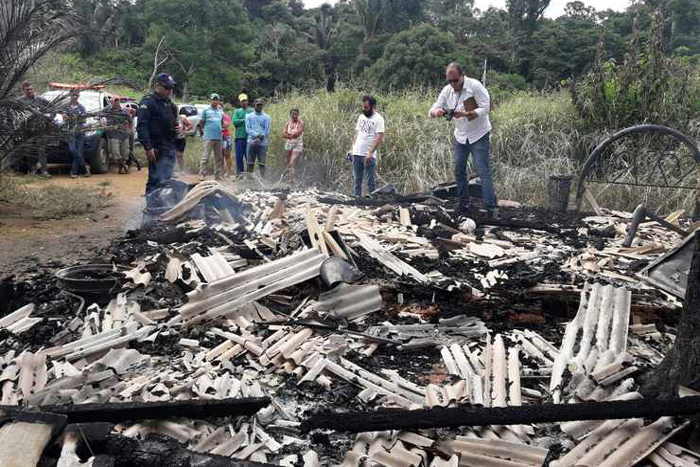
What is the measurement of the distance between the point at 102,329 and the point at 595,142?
10.5 metres

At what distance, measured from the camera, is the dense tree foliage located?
3294 cm

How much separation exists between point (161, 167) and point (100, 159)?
7.33 m

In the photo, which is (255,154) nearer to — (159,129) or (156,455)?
(159,129)

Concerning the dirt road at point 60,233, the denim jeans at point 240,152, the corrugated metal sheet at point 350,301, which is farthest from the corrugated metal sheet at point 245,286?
the denim jeans at point 240,152

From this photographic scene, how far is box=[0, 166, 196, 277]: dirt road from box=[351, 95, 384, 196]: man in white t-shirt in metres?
4.38

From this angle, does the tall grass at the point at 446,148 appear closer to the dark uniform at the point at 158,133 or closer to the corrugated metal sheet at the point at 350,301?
the dark uniform at the point at 158,133

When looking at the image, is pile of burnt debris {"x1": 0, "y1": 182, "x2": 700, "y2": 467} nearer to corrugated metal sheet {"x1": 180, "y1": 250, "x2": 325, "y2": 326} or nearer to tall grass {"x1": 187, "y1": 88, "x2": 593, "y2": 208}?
corrugated metal sheet {"x1": 180, "y1": 250, "x2": 325, "y2": 326}

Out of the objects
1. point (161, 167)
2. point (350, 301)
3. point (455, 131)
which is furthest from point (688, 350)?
point (161, 167)

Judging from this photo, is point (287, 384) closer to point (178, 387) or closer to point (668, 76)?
point (178, 387)

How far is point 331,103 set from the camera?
592 inches

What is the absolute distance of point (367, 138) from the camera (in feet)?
33.6

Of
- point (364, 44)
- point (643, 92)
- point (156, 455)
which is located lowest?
point (156, 455)

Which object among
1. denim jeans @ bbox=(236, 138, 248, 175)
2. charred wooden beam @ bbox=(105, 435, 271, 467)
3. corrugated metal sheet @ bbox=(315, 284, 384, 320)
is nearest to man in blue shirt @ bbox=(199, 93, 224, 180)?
denim jeans @ bbox=(236, 138, 248, 175)

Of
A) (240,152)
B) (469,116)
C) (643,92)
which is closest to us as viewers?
(469,116)
